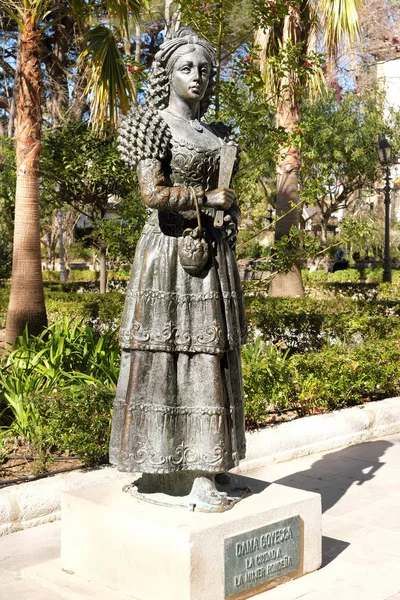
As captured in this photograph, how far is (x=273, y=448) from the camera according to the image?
252 inches

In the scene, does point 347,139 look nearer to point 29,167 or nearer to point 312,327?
point 312,327

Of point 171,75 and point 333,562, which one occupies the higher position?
point 171,75

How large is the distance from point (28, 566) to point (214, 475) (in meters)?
1.21

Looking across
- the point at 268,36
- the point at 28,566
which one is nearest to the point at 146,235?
the point at 28,566

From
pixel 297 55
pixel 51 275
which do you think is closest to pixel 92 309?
pixel 297 55

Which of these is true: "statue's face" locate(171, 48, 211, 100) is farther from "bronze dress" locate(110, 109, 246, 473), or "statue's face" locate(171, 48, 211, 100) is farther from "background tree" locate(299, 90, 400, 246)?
"background tree" locate(299, 90, 400, 246)

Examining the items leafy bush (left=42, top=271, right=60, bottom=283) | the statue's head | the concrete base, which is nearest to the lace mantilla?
the statue's head

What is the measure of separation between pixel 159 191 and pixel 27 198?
252 inches

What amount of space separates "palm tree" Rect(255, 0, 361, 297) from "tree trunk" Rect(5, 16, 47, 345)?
3043mm

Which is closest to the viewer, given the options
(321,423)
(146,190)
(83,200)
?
(146,190)

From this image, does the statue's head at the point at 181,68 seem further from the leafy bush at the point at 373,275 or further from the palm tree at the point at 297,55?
the leafy bush at the point at 373,275

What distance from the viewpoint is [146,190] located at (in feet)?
11.8

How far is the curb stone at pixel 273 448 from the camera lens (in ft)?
15.6

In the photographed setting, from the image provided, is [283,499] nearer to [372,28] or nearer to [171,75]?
[171,75]
